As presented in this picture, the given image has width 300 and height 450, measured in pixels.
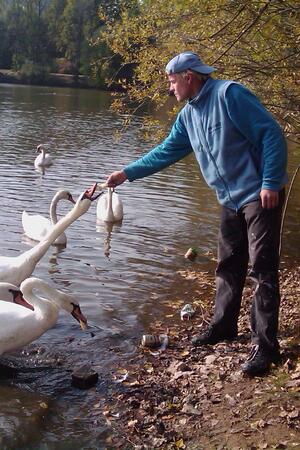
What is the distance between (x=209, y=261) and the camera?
11.1 m

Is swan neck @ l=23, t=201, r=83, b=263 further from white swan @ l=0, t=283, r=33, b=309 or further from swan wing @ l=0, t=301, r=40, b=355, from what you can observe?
swan wing @ l=0, t=301, r=40, b=355

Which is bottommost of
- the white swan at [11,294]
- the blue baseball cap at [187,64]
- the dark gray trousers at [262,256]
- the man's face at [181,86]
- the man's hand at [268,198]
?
the white swan at [11,294]

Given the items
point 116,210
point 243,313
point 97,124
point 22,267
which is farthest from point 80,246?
point 97,124

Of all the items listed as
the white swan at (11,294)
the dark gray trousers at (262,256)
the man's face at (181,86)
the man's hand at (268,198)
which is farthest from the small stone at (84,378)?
the man's face at (181,86)

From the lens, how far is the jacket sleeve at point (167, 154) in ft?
20.6

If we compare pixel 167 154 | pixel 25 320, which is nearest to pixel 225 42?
pixel 167 154

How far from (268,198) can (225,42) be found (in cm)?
473

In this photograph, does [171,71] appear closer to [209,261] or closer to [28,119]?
[209,261]

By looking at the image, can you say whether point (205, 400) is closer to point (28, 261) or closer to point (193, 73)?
point (193, 73)

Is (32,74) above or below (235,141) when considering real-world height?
below

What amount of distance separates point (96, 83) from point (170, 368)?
67125mm

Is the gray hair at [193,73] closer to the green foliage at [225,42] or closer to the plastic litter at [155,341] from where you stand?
the green foliage at [225,42]

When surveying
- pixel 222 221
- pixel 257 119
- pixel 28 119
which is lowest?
pixel 28 119

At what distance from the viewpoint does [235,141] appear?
5426 millimetres
